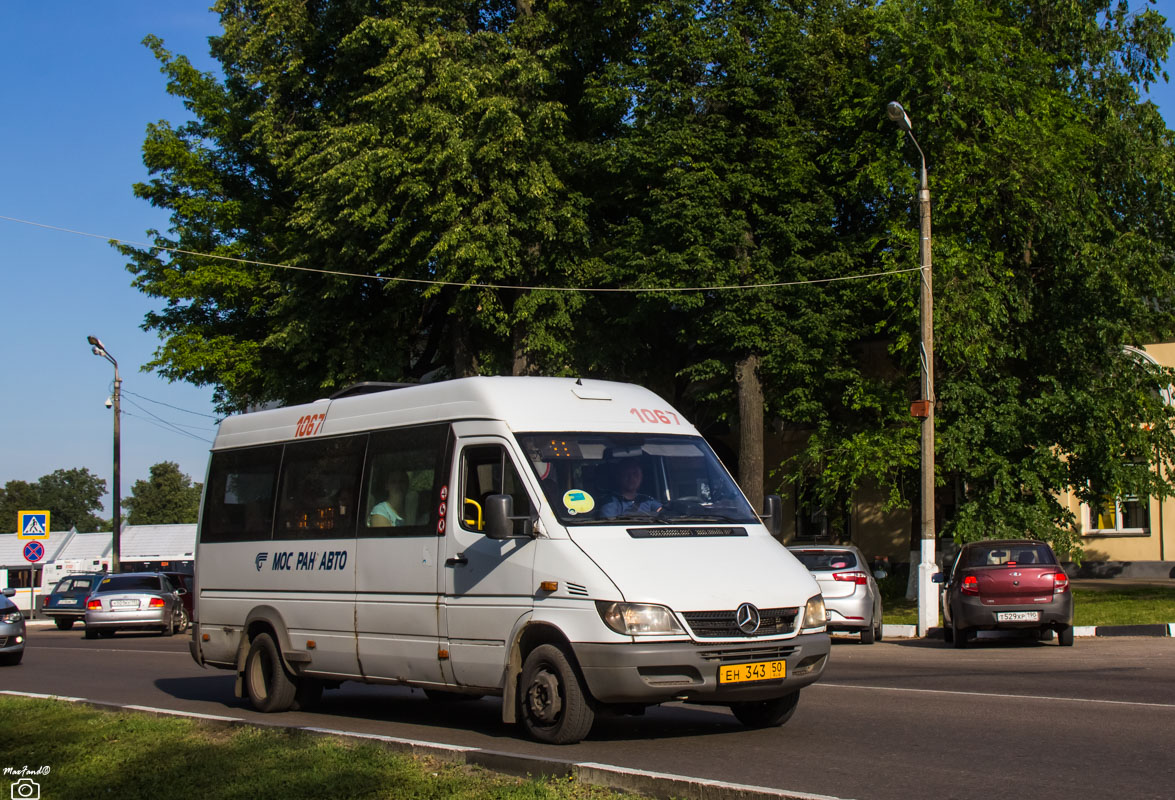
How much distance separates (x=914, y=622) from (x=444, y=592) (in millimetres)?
16868

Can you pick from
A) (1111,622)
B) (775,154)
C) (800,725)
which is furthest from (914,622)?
(800,725)

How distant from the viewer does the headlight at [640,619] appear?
28.0 feet

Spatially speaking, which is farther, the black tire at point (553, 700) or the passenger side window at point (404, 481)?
the passenger side window at point (404, 481)

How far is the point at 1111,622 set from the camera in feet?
73.6

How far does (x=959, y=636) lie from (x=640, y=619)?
39.9 feet

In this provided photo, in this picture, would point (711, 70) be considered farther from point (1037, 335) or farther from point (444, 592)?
point (444, 592)

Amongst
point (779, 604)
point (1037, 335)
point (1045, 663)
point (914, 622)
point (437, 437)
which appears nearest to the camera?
point (779, 604)

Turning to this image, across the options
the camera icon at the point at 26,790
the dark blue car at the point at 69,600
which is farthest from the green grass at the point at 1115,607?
the dark blue car at the point at 69,600

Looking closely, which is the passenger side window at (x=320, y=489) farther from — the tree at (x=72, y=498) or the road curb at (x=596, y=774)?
the tree at (x=72, y=498)

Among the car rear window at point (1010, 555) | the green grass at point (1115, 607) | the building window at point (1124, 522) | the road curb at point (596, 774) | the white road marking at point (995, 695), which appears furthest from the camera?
the building window at point (1124, 522)

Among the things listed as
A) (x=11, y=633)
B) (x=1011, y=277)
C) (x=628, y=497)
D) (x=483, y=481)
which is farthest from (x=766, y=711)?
(x=1011, y=277)

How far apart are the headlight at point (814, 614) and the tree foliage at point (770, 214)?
18.9m

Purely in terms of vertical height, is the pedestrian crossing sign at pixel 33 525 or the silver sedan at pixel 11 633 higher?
the pedestrian crossing sign at pixel 33 525

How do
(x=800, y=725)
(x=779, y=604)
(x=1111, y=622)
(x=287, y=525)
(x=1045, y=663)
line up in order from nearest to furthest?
(x=779, y=604)
(x=800, y=725)
(x=287, y=525)
(x=1045, y=663)
(x=1111, y=622)
